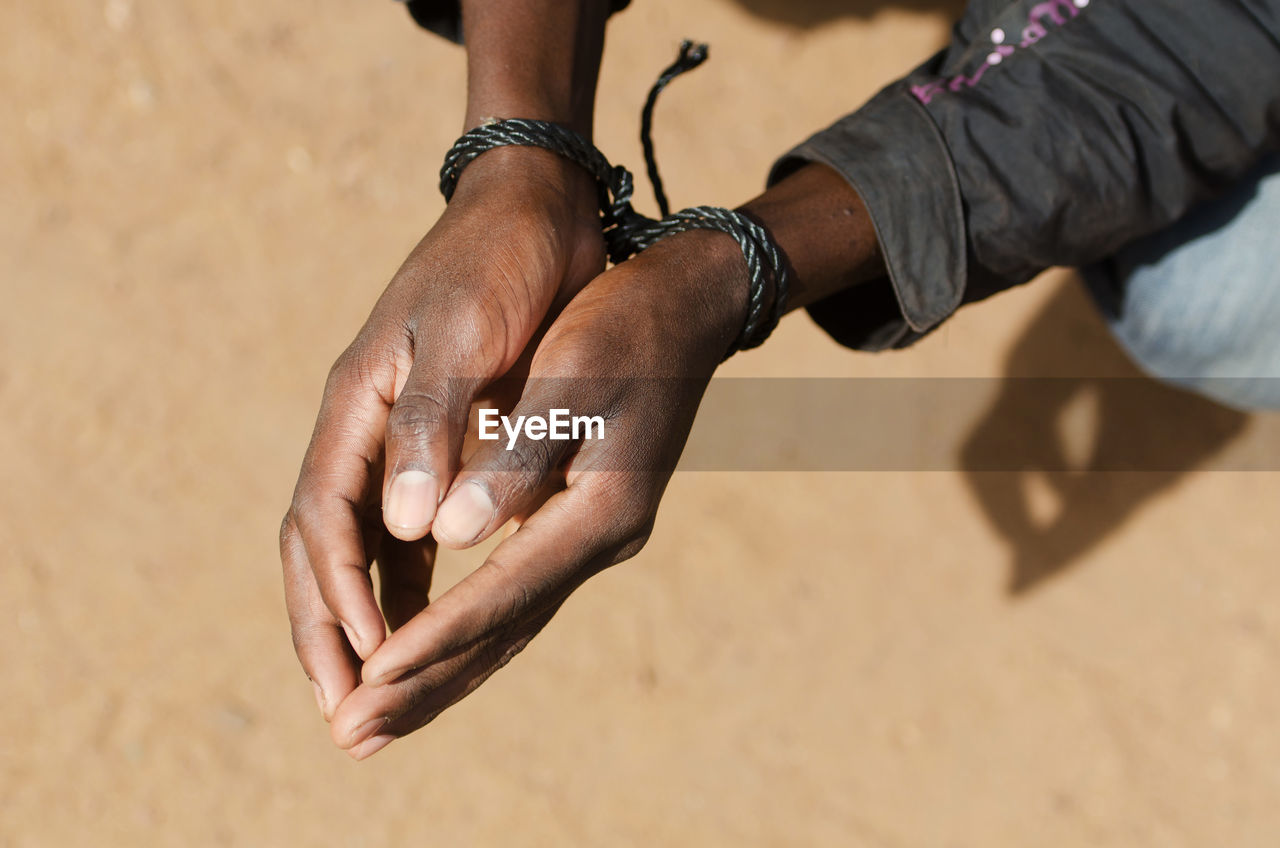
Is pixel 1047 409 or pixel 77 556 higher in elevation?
pixel 77 556

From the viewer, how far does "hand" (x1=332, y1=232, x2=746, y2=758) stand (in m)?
0.90

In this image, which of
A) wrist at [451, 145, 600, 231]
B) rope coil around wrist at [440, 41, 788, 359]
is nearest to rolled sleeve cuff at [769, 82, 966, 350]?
rope coil around wrist at [440, 41, 788, 359]

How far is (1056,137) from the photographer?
1188mm

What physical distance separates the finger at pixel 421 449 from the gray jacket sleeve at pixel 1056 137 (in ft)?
1.83

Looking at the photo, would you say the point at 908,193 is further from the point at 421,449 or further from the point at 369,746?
the point at 369,746

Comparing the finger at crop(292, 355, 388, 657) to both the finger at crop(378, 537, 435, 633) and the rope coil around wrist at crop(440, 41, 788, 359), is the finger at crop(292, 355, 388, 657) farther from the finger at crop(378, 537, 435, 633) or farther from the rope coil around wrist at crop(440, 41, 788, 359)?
the rope coil around wrist at crop(440, 41, 788, 359)

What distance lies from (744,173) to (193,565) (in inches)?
57.3

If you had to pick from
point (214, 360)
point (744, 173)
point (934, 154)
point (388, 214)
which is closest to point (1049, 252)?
point (934, 154)

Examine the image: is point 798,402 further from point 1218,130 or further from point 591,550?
point 591,550

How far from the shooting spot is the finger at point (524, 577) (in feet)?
2.93

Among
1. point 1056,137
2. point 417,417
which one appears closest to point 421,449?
point 417,417

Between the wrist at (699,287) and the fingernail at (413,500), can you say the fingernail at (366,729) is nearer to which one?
the fingernail at (413,500)

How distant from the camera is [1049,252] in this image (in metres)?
1.25

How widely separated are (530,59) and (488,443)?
60cm
